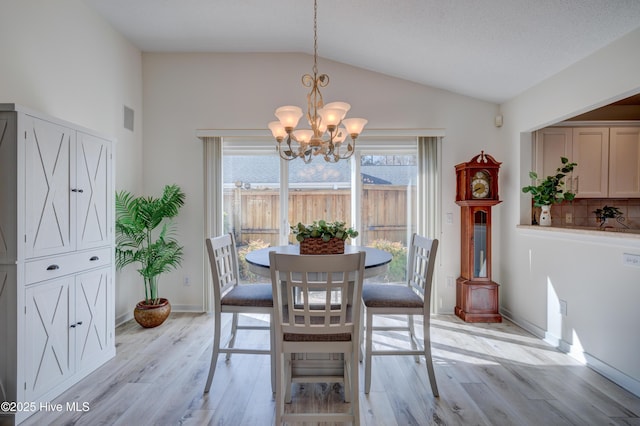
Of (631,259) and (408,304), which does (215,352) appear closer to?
(408,304)

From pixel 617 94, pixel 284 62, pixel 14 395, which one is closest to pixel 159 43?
pixel 284 62

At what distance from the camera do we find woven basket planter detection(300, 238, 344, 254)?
2.24 meters

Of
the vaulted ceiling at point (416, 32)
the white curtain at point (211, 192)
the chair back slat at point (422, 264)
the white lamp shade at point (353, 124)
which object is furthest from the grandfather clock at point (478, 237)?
the white curtain at point (211, 192)

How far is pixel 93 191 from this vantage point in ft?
7.94

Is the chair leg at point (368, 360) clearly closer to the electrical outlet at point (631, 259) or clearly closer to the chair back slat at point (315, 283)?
the chair back slat at point (315, 283)

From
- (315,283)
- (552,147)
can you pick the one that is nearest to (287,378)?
(315,283)

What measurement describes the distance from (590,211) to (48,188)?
16.6 feet

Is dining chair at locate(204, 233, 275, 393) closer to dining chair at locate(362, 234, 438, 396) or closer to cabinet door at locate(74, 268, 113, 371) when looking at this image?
dining chair at locate(362, 234, 438, 396)

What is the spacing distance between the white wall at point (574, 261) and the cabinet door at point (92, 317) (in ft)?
12.1

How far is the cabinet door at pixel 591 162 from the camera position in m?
3.47

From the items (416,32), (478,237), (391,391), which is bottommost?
(391,391)

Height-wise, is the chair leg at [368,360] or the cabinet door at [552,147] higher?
the cabinet door at [552,147]

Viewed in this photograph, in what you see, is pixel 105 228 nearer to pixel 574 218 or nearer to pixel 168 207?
pixel 168 207

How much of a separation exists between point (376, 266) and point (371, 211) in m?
1.84
